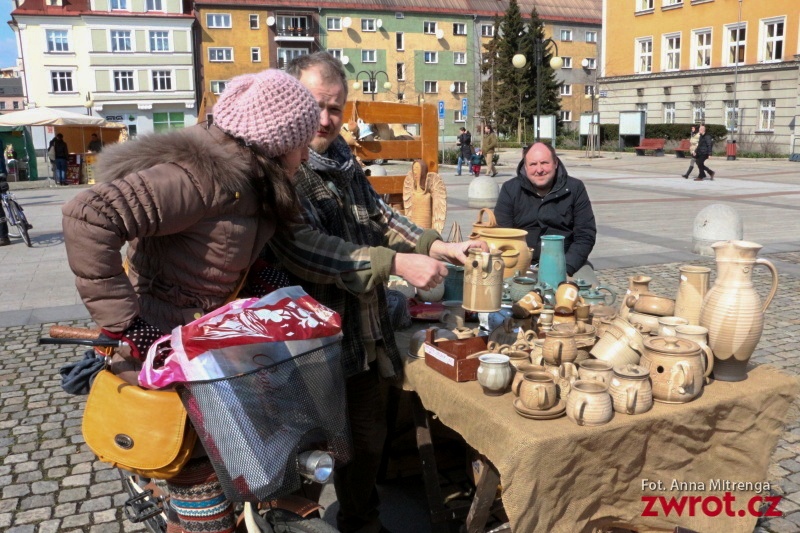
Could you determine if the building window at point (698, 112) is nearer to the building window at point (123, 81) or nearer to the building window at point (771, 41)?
the building window at point (771, 41)

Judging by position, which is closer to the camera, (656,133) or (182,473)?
(182,473)

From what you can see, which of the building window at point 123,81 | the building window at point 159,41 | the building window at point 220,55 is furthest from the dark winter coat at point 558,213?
the building window at point 220,55

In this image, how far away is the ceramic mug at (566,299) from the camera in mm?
2640

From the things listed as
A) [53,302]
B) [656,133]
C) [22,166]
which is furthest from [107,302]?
[656,133]

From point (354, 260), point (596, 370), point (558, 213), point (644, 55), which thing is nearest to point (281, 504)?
point (354, 260)

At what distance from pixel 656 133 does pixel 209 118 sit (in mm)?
36276

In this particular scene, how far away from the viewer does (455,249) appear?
2455mm

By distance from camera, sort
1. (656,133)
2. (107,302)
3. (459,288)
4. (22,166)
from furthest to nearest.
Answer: (656,133) → (22,166) → (459,288) → (107,302)

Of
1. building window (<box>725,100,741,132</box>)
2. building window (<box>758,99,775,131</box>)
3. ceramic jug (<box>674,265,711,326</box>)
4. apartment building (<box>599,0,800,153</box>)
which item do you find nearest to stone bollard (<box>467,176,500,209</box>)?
ceramic jug (<box>674,265,711,326</box>)

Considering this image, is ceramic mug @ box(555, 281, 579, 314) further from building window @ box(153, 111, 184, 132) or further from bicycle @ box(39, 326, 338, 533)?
building window @ box(153, 111, 184, 132)

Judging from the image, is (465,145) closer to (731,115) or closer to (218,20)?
(731,115)

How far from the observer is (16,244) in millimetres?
10539

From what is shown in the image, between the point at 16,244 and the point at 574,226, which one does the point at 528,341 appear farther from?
the point at 16,244

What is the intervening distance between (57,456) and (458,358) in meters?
2.64
